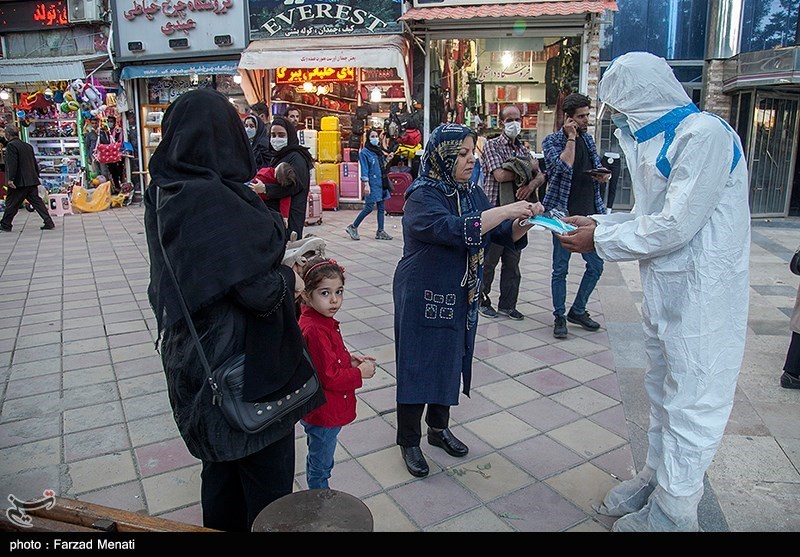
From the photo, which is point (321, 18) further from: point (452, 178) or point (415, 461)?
point (415, 461)

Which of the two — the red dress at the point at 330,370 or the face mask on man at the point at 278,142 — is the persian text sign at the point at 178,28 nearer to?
the face mask on man at the point at 278,142

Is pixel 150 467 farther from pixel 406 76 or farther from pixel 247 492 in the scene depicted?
pixel 406 76

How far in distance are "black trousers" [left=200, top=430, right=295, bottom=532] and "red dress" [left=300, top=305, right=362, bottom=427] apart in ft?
1.13

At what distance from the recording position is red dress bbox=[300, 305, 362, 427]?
7.82 ft

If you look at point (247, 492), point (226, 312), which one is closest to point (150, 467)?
point (247, 492)

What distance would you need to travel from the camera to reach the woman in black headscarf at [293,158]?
206 inches

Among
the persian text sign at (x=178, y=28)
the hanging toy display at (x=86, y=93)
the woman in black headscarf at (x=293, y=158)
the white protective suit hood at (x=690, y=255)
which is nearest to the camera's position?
the white protective suit hood at (x=690, y=255)

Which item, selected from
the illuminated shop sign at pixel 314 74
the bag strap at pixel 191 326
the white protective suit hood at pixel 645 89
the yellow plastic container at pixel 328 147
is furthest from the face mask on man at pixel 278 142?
the illuminated shop sign at pixel 314 74

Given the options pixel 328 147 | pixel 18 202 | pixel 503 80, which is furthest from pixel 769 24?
pixel 18 202

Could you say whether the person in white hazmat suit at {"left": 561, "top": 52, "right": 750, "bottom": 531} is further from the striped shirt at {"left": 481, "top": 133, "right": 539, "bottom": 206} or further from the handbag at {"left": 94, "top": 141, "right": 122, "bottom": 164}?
the handbag at {"left": 94, "top": 141, "right": 122, "bottom": 164}

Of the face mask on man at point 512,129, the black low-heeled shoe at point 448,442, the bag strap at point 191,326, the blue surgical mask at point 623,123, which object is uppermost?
the face mask on man at point 512,129

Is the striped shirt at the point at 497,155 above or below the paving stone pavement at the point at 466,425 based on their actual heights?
above

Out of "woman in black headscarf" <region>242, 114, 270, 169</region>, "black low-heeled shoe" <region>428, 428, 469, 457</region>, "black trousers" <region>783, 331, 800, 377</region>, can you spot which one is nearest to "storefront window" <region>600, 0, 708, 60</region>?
"woman in black headscarf" <region>242, 114, 270, 169</region>

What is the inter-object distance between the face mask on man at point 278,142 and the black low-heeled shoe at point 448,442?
10.7 feet
